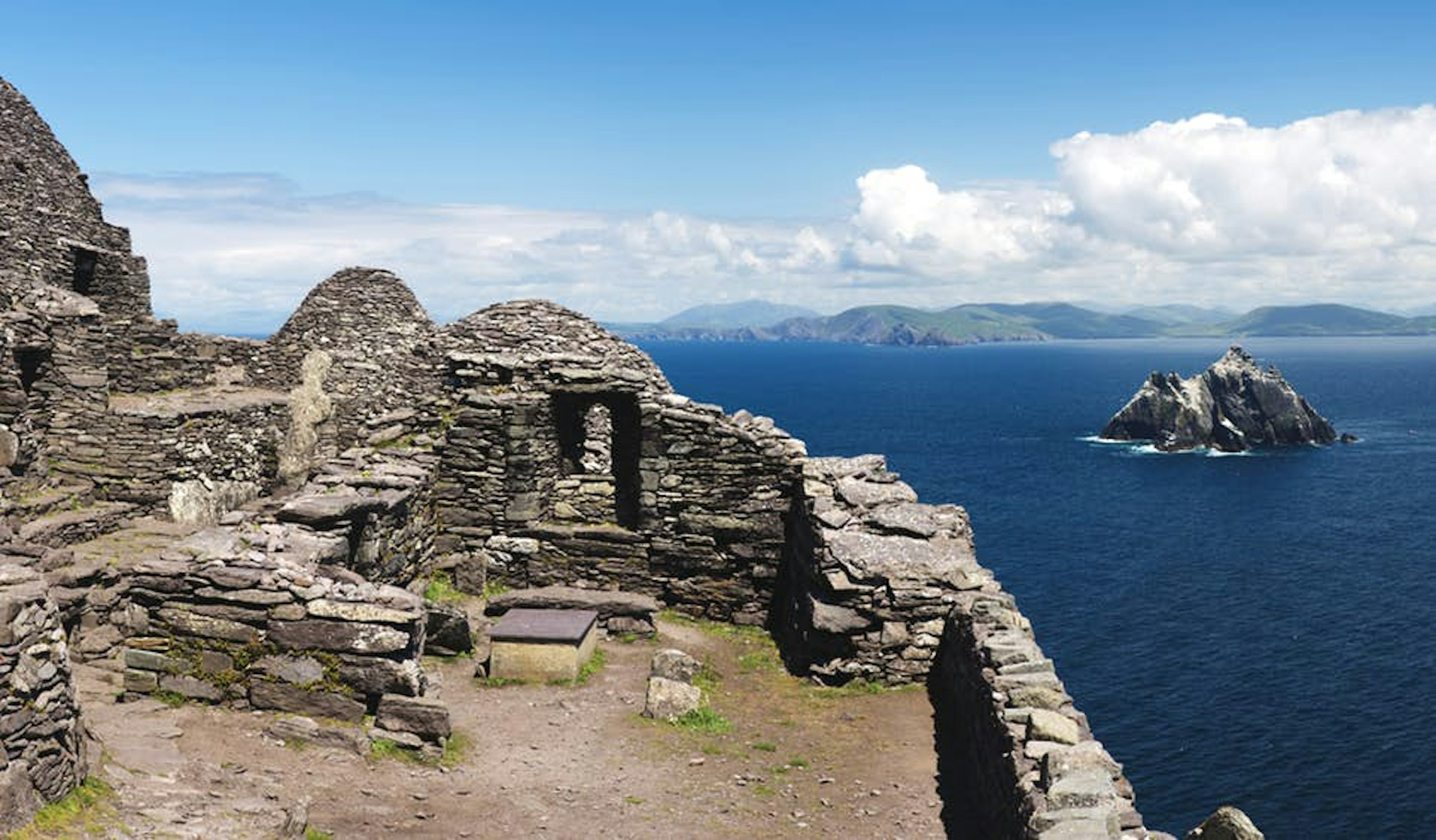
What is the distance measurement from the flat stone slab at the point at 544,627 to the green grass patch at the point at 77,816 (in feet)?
21.9

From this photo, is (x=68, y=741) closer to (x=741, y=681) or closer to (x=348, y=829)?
(x=348, y=829)

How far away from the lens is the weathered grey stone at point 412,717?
12047 mm

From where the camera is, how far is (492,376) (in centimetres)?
2003

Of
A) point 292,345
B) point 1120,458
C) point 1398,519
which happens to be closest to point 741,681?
point 292,345

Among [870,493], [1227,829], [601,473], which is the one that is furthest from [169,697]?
[1227,829]

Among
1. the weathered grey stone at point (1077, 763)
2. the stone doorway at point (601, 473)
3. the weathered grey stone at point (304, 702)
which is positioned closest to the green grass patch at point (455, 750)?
the weathered grey stone at point (304, 702)

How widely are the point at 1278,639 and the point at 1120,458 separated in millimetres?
72604

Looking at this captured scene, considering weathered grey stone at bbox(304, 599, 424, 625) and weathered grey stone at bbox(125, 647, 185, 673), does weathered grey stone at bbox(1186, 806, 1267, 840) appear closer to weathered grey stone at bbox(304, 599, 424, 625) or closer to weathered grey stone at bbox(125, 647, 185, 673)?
weathered grey stone at bbox(304, 599, 424, 625)

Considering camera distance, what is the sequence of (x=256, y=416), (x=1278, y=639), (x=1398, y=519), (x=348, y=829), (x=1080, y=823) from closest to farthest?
(x=1080, y=823), (x=348, y=829), (x=256, y=416), (x=1278, y=639), (x=1398, y=519)

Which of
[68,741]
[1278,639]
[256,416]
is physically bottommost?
[1278,639]

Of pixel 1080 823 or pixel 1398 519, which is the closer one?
pixel 1080 823

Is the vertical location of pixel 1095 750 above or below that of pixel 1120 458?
above

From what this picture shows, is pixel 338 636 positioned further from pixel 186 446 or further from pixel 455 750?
pixel 186 446

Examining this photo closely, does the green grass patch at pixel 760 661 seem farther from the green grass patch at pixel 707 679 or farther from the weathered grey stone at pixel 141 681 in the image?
the weathered grey stone at pixel 141 681
